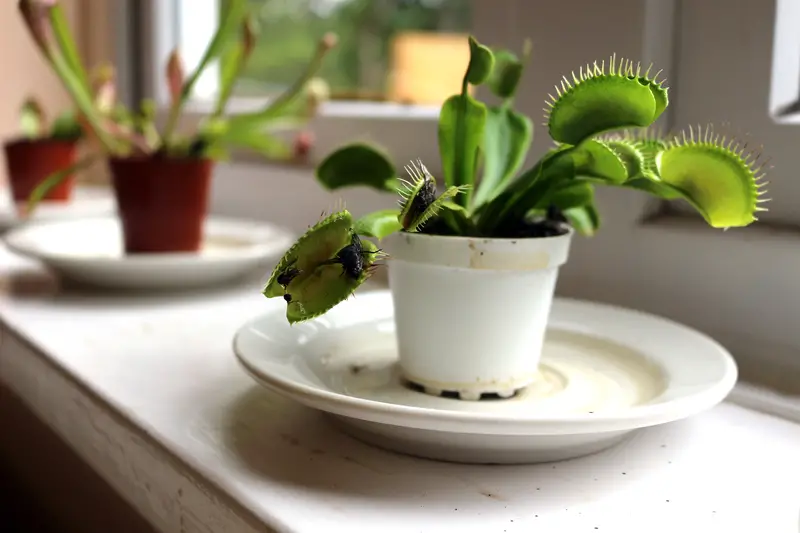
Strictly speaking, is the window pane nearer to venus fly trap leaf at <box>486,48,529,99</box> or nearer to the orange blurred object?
the orange blurred object

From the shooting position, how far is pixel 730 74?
1.62 feet

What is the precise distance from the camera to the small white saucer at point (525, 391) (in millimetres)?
308

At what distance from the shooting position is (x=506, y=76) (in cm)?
41

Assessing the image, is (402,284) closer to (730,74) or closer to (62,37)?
(730,74)

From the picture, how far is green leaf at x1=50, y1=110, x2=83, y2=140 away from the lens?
90cm

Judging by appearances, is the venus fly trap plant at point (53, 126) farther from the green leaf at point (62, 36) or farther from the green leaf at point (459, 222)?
the green leaf at point (459, 222)

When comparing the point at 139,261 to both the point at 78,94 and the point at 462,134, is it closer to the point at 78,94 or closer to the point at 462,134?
the point at 78,94

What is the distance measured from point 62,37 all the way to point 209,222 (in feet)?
0.80

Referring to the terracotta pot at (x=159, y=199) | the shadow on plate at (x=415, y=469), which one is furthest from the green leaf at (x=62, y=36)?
→ the shadow on plate at (x=415, y=469)

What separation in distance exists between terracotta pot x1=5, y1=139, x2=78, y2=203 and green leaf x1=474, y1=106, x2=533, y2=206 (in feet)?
2.08

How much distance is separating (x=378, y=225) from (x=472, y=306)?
61mm

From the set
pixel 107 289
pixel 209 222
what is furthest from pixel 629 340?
pixel 209 222

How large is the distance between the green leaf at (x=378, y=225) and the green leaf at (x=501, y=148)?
6 cm

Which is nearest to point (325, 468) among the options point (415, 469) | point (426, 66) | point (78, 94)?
point (415, 469)
